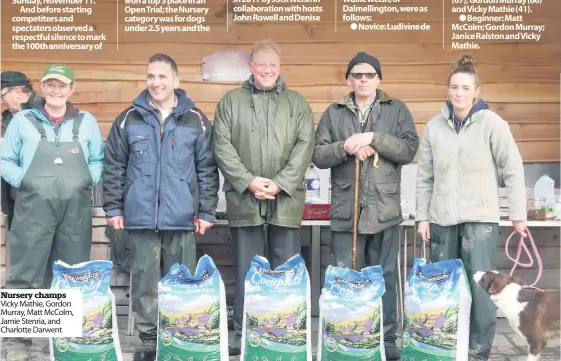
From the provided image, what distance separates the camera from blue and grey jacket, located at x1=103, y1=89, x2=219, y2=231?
4.54m

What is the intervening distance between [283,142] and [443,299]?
119 centimetres

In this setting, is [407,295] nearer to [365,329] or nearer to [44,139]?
[365,329]

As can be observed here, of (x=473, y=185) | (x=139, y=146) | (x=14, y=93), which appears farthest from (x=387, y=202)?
(x=14, y=93)

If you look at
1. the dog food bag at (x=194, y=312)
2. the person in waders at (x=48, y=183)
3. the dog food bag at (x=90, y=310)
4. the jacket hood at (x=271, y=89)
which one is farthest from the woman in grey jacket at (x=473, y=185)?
the person in waders at (x=48, y=183)

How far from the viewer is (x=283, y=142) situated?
4.65 m

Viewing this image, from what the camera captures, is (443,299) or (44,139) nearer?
(443,299)

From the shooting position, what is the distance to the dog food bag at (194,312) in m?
4.28

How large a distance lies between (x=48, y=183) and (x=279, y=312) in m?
1.40

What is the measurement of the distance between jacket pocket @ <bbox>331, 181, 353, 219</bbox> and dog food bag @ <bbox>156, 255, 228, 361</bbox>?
79cm

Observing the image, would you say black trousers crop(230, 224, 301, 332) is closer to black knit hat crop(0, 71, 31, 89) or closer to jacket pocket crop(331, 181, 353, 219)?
jacket pocket crop(331, 181, 353, 219)

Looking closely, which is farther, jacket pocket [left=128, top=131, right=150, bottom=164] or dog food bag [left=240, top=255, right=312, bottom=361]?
jacket pocket [left=128, top=131, right=150, bottom=164]

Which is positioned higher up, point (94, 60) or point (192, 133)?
point (94, 60)

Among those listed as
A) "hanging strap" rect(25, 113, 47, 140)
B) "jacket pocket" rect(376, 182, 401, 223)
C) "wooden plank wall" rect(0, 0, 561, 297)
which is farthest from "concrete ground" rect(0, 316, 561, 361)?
"hanging strap" rect(25, 113, 47, 140)

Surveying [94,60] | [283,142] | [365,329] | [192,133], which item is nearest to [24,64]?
[94,60]
